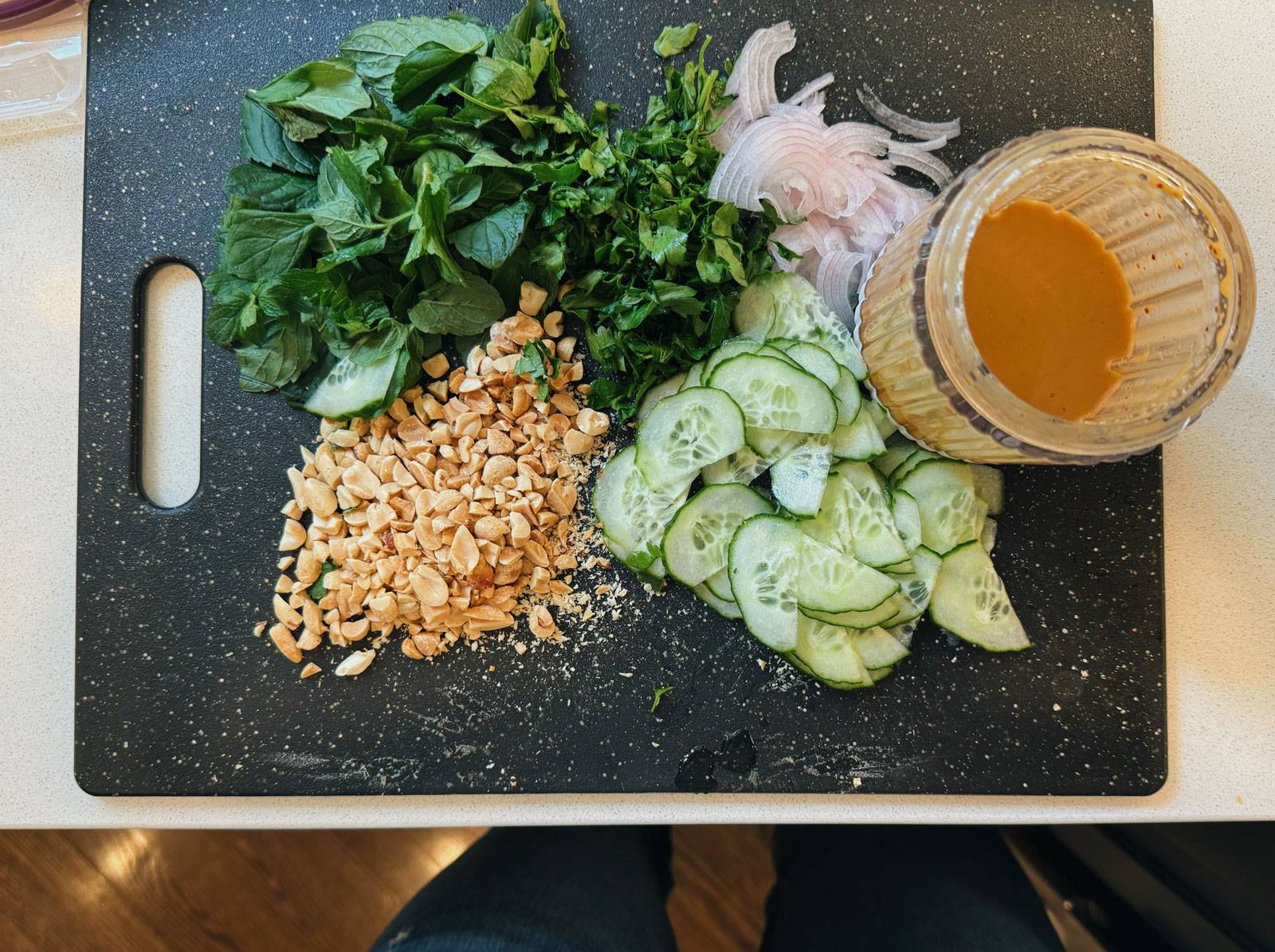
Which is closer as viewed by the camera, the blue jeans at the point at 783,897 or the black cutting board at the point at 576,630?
the black cutting board at the point at 576,630

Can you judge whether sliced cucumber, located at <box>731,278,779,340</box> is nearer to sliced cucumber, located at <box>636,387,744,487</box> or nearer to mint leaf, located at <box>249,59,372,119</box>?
sliced cucumber, located at <box>636,387,744,487</box>

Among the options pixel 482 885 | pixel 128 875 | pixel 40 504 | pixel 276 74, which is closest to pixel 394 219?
pixel 276 74

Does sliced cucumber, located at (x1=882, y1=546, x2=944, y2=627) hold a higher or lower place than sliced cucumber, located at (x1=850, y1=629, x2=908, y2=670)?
higher

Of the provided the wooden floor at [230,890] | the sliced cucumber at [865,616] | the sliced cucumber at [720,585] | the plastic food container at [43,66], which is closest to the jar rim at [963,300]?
the sliced cucumber at [865,616]

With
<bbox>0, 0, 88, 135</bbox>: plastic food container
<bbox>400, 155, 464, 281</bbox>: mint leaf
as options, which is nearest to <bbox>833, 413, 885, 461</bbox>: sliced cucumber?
<bbox>400, 155, 464, 281</bbox>: mint leaf

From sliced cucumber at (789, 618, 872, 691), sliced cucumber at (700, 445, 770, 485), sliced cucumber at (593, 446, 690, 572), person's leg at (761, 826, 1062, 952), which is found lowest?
person's leg at (761, 826, 1062, 952)

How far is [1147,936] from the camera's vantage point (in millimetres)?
1228

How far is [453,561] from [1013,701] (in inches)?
28.7

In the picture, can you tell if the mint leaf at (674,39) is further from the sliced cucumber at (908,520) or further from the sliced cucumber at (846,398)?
the sliced cucumber at (908,520)

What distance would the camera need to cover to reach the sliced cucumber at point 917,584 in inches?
38.0

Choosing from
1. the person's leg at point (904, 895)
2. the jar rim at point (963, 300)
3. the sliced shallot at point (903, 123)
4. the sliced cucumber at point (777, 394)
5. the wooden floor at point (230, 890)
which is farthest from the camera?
the wooden floor at point (230, 890)

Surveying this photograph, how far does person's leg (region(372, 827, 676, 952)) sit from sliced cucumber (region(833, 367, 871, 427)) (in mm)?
786

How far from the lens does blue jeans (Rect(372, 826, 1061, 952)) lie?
1109mm

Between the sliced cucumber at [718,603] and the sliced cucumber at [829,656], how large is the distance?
0.27ft
